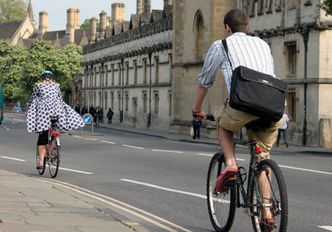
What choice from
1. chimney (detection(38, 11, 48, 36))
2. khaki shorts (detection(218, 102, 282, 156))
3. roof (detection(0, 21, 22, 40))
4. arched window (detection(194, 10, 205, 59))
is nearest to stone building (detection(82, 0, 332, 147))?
arched window (detection(194, 10, 205, 59))

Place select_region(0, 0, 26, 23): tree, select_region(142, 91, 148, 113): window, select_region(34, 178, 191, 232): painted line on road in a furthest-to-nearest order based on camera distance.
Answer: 1. select_region(0, 0, 26, 23): tree
2. select_region(142, 91, 148, 113): window
3. select_region(34, 178, 191, 232): painted line on road

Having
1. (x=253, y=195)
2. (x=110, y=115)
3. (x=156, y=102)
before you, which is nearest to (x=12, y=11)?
(x=110, y=115)

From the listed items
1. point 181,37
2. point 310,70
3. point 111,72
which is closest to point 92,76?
point 111,72

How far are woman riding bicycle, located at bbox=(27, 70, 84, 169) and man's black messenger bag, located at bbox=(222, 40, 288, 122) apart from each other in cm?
747

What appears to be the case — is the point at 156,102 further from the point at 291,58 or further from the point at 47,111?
the point at 47,111

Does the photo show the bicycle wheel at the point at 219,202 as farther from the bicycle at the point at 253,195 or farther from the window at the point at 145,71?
the window at the point at 145,71

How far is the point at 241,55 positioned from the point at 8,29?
15714cm

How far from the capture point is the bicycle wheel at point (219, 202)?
711 centimetres

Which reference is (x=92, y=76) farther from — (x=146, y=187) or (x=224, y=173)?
(x=224, y=173)

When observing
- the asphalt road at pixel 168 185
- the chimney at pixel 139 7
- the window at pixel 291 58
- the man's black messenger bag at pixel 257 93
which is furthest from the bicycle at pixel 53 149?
the chimney at pixel 139 7

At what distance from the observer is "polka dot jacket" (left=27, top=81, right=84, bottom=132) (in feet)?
44.3

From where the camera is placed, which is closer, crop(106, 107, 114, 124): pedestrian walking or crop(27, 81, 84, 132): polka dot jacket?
crop(27, 81, 84, 132): polka dot jacket

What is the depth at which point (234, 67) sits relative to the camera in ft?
21.8

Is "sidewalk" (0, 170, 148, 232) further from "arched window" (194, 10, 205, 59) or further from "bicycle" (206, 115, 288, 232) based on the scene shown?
"arched window" (194, 10, 205, 59)
